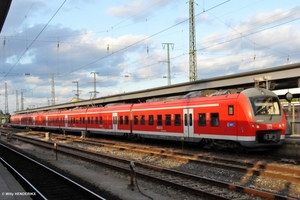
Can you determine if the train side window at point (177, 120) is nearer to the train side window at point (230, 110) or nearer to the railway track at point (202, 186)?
the train side window at point (230, 110)

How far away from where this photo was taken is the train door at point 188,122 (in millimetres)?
18281

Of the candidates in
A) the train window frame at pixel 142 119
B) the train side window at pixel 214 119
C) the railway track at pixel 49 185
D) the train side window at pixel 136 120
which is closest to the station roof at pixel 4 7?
the railway track at pixel 49 185

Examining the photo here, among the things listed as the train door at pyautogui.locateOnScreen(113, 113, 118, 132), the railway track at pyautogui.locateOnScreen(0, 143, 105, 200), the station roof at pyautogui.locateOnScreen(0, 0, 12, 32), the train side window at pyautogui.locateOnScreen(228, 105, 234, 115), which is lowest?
the railway track at pyautogui.locateOnScreen(0, 143, 105, 200)

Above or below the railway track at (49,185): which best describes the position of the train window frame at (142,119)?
above

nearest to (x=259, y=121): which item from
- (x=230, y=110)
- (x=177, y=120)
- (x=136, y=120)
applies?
(x=230, y=110)

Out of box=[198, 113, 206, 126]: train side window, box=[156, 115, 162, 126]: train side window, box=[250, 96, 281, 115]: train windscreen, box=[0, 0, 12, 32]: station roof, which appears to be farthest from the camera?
box=[156, 115, 162, 126]: train side window

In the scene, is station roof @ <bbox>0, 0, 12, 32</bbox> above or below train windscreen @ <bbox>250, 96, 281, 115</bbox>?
above

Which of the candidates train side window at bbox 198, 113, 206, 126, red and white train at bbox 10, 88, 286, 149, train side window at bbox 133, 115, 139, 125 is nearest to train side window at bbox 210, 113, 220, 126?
red and white train at bbox 10, 88, 286, 149

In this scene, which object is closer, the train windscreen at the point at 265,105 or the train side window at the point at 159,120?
the train windscreen at the point at 265,105

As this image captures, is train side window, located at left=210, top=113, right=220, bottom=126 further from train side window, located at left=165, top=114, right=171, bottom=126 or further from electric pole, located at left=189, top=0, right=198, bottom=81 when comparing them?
electric pole, located at left=189, top=0, right=198, bottom=81

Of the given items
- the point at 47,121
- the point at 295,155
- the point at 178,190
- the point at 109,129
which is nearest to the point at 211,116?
the point at 295,155

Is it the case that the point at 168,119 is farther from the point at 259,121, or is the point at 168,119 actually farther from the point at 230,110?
the point at 259,121

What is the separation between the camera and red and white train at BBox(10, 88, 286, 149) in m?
14.9

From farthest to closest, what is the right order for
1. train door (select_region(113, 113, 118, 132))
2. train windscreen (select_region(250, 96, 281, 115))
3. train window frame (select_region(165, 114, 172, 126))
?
train door (select_region(113, 113, 118, 132))
train window frame (select_region(165, 114, 172, 126))
train windscreen (select_region(250, 96, 281, 115))
